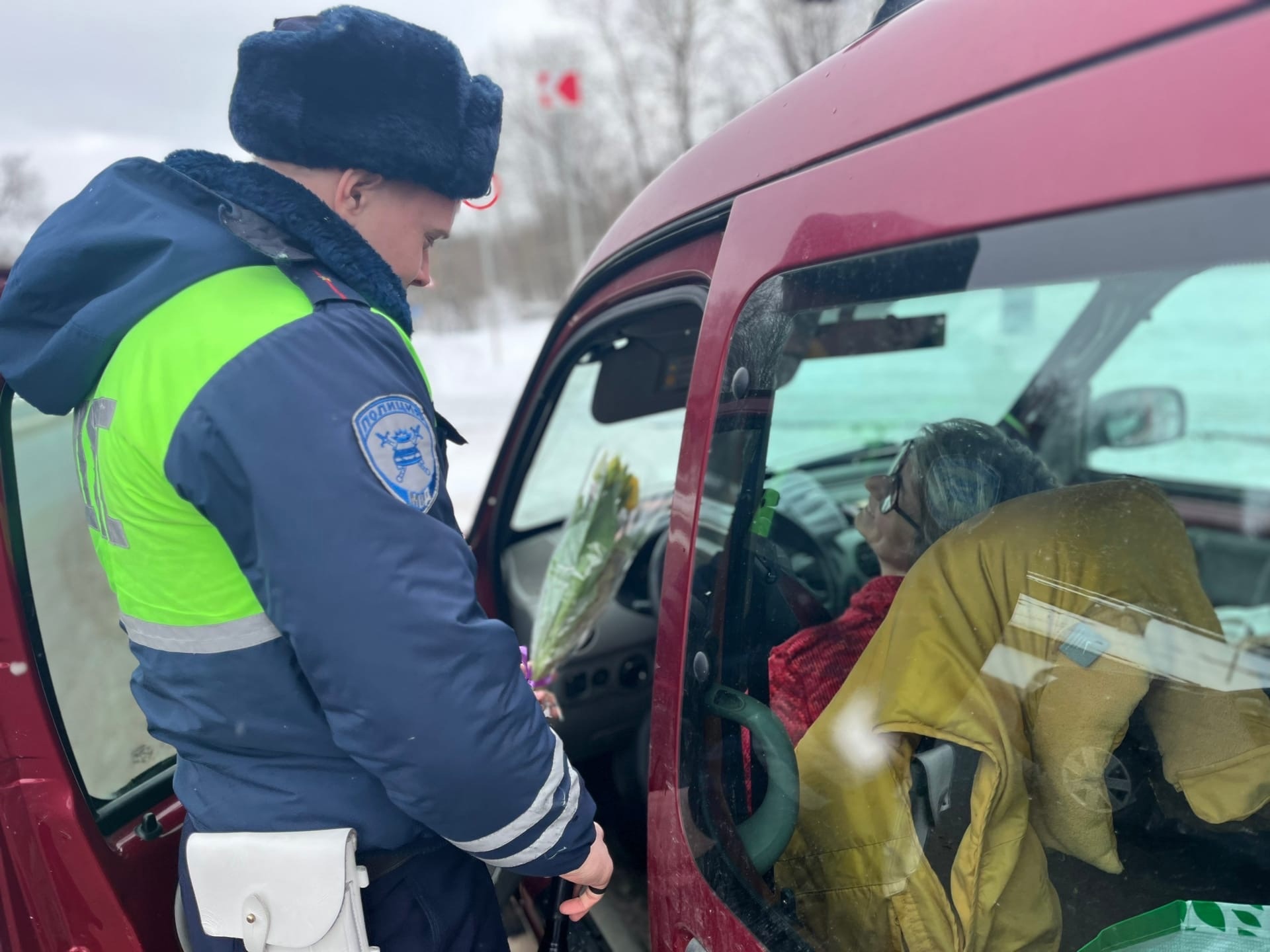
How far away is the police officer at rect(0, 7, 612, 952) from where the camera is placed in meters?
0.93

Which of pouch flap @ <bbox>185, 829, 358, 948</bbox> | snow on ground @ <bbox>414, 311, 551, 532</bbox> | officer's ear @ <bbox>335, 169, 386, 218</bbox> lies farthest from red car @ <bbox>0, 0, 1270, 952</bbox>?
snow on ground @ <bbox>414, 311, 551, 532</bbox>

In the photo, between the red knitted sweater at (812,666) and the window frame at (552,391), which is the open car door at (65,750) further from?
the red knitted sweater at (812,666)

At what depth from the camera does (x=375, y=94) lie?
1084mm

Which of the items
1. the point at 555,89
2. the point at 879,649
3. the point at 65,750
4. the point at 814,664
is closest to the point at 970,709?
the point at 879,649

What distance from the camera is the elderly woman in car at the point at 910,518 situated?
1267 millimetres

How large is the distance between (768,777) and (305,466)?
772mm

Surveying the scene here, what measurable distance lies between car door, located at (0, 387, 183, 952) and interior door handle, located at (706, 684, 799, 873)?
1.04m

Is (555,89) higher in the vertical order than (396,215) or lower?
higher

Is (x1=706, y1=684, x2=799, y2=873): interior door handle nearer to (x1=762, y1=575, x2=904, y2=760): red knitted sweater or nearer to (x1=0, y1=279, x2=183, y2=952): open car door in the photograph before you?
(x1=762, y1=575, x2=904, y2=760): red knitted sweater

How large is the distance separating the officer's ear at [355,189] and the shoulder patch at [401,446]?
339 mm

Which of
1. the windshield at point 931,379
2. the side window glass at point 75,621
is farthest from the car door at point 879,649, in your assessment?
the windshield at point 931,379

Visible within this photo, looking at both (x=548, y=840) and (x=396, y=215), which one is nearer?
(x=548, y=840)

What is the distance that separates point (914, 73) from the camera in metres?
0.85

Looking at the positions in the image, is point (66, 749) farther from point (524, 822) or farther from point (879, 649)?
point (879, 649)
